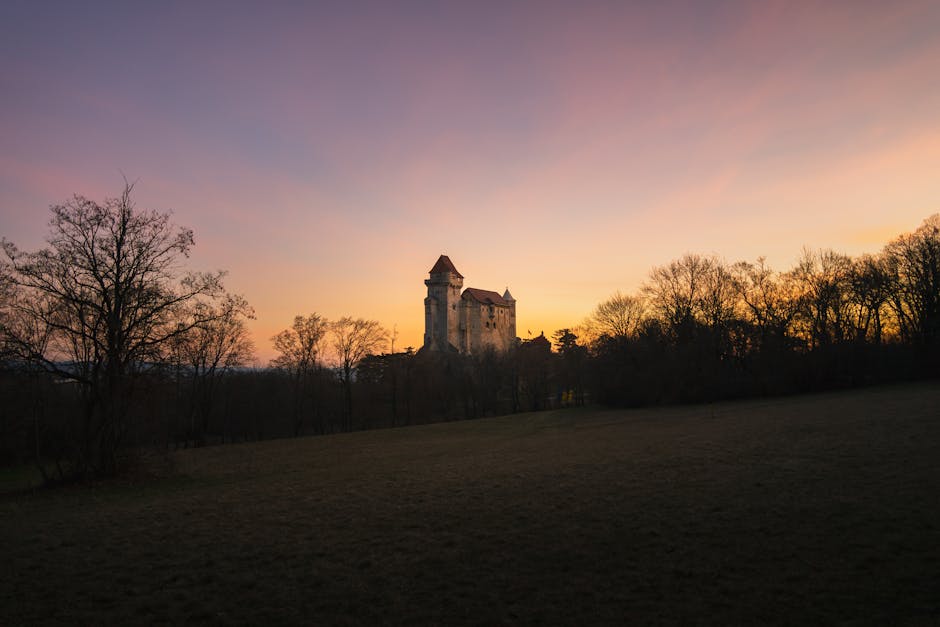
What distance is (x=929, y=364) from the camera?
1690 inches

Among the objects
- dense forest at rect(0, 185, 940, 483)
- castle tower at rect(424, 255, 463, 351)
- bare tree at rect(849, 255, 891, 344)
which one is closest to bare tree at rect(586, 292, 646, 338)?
dense forest at rect(0, 185, 940, 483)

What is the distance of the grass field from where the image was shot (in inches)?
256

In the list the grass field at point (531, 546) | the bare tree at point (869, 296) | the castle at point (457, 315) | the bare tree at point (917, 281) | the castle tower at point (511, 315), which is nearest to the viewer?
the grass field at point (531, 546)

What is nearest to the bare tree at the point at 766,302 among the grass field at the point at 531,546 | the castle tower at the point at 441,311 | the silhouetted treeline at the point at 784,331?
the silhouetted treeline at the point at 784,331

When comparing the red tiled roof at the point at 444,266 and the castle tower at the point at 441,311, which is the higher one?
the red tiled roof at the point at 444,266

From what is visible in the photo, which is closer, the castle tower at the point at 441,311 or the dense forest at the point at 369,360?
the dense forest at the point at 369,360

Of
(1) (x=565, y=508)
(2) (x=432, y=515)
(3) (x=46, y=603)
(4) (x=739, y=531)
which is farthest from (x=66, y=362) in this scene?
(4) (x=739, y=531)

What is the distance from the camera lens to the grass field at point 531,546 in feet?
21.4

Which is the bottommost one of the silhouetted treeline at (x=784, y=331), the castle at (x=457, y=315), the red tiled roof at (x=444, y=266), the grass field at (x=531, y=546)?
the grass field at (x=531, y=546)

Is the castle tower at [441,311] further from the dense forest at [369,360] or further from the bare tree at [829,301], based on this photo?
the bare tree at [829,301]

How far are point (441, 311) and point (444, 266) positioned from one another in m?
10.2

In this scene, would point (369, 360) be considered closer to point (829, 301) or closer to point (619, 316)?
point (619, 316)

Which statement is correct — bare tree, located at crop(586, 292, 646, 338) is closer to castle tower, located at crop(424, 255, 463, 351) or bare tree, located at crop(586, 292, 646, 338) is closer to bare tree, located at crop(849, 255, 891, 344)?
bare tree, located at crop(849, 255, 891, 344)

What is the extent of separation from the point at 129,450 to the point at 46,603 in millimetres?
17080
